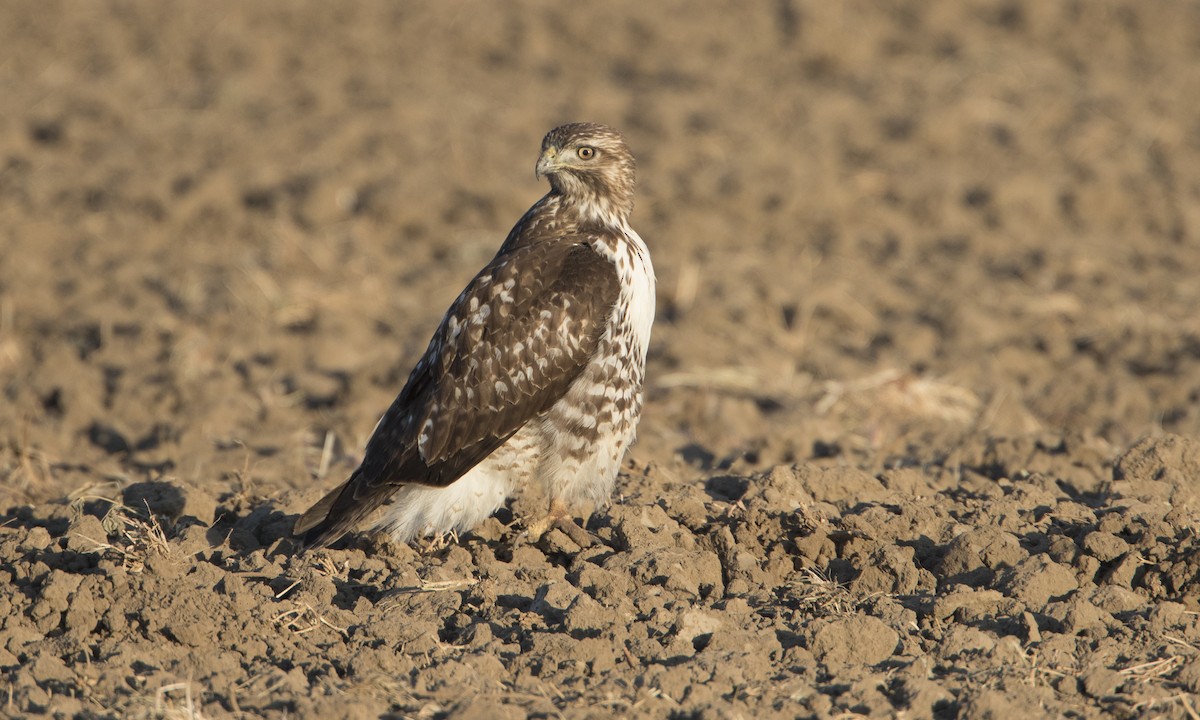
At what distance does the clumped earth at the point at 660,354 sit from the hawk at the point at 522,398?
0.21 meters

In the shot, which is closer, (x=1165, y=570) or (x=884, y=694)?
(x=884, y=694)

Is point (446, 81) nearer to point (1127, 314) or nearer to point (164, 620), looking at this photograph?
point (1127, 314)

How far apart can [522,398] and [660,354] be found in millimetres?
4181

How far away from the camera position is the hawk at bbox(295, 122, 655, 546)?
621cm

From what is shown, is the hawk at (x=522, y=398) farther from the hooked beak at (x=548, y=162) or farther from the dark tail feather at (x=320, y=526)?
the hooked beak at (x=548, y=162)

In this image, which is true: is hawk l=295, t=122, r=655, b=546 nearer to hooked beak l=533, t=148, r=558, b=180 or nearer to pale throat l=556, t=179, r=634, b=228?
pale throat l=556, t=179, r=634, b=228

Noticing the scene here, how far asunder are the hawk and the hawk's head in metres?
0.28

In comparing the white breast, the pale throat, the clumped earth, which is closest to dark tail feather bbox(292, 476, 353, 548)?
the clumped earth

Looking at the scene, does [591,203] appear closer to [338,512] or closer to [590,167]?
[590,167]

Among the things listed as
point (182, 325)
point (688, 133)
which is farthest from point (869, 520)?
point (688, 133)

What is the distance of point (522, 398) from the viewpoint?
20.5 feet

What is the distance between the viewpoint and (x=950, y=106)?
15.4m

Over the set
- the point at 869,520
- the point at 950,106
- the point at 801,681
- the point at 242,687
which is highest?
the point at 950,106

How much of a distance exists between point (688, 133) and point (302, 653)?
35.0ft
